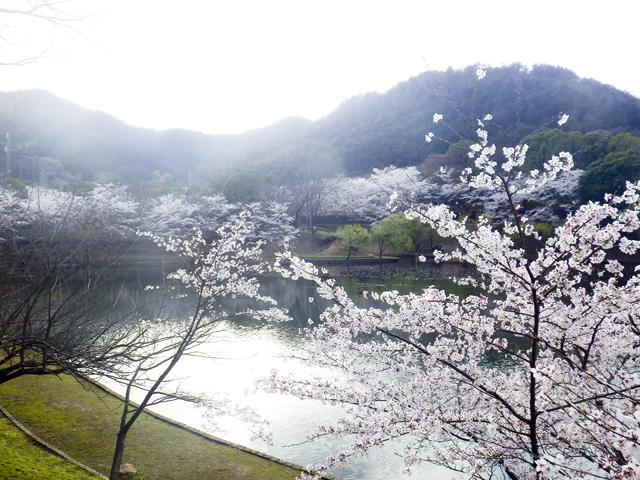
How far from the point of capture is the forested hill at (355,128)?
136 ft

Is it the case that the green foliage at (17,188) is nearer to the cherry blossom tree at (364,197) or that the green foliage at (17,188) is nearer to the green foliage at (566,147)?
the cherry blossom tree at (364,197)

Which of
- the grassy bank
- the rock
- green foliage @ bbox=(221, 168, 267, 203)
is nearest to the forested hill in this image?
green foliage @ bbox=(221, 168, 267, 203)

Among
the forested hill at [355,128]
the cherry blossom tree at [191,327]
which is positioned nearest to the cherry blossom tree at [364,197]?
the forested hill at [355,128]

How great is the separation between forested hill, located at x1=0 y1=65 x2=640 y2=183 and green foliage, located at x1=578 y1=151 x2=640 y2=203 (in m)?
14.4

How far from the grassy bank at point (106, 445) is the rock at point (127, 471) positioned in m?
0.10

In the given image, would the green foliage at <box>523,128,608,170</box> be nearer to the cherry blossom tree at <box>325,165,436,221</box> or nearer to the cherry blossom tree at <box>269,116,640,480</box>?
the cherry blossom tree at <box>325,165,436,221</box>

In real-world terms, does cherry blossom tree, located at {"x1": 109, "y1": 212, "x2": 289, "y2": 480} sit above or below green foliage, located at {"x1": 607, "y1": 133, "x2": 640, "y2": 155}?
below

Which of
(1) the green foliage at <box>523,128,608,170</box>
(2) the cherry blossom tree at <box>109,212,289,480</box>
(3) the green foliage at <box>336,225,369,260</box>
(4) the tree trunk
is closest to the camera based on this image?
(4) the tree trunk

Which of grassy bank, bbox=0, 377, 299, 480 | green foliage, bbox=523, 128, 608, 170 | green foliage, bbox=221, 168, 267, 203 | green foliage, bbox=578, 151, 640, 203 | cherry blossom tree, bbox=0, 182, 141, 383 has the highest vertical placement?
green foliage, bbox=523, 128, 608, 170

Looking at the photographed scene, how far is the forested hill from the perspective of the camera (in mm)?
41594

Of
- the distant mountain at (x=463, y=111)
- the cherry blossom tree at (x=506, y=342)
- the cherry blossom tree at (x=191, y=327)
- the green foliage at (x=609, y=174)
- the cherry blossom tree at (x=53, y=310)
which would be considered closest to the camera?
the cherry blossom tree at (x=506, y=342)

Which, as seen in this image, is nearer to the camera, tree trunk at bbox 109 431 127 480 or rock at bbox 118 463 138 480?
tree trunk at bbox 109 431 127 480

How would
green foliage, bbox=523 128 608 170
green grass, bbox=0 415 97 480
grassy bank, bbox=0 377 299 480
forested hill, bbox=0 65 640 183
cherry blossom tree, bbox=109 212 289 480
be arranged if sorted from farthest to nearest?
forested hill, bbox=0 65 640 183 → green foliage, bbox=523 128 608 170 → grassy bank, bbox=0 377 299 480 → cherry blossom tree, bbox=109 212 289 480 → green grass, bbox=0 415 97 480

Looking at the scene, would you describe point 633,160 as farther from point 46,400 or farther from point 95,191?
point 95,191
